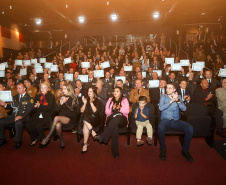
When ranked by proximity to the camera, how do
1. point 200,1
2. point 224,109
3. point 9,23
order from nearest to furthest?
point 224,109, point 200,1, point 9,23

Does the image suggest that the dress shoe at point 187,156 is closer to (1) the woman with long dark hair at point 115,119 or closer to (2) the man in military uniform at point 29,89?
(1) the woman with long dark hair at point 115,119

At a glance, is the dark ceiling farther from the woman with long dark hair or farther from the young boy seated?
the young boy seated

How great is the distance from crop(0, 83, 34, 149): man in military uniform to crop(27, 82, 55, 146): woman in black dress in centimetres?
17

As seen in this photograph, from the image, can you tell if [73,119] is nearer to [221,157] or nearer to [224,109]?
[221,157]

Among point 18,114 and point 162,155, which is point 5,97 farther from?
point 162,155

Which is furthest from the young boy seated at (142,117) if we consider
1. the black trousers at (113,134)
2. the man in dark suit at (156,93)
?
the man in dark suit at (156,93)

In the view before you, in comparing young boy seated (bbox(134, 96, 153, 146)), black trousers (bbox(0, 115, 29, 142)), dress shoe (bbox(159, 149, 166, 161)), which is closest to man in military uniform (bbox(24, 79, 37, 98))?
black trousers (bbox(0, 115, 29, 142))

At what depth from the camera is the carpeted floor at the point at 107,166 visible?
265cm

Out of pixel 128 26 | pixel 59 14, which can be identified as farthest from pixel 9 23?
pixel 128 26

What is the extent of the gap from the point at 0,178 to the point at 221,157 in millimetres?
3924

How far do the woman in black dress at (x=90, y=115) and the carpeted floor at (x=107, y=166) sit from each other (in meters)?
0.38

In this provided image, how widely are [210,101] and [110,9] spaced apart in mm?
12197

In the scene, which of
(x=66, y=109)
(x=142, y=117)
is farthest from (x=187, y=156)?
(x=66, y=109)

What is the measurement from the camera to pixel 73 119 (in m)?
3.81
